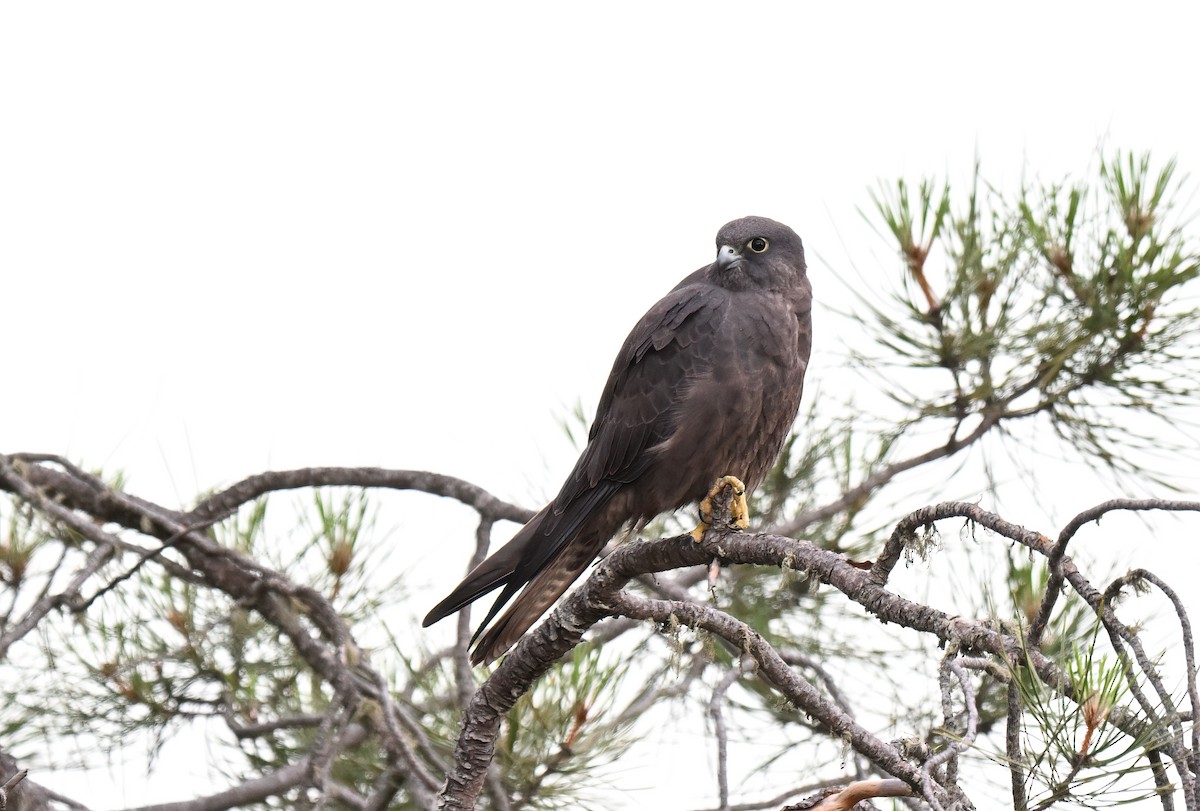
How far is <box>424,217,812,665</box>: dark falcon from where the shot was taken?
10.1 ft

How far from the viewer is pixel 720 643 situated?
11.9 ft

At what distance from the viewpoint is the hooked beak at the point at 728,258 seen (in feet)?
11.2

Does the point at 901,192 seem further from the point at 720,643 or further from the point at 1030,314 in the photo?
the point at 720,643

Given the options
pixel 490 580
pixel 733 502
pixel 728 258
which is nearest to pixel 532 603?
pixel 490 580

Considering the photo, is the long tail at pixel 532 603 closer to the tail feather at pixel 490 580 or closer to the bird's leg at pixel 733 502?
the tail feather at pixel 490 580

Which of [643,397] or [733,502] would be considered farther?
[643,397]

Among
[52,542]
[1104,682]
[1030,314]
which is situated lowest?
[1104,682]

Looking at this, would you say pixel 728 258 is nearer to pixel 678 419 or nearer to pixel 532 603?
pixel 678 419

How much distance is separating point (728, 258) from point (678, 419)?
1.74 feet

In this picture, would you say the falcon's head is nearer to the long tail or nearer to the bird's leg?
the bird's leg

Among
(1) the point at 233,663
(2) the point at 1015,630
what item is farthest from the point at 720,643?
(2) the point at 1015,630

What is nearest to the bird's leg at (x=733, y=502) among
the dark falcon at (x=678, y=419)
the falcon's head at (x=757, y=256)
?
the dark falcon at (x=678, y=419)

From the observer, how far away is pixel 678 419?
10.4 feet

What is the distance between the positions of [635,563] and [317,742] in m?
0.98
